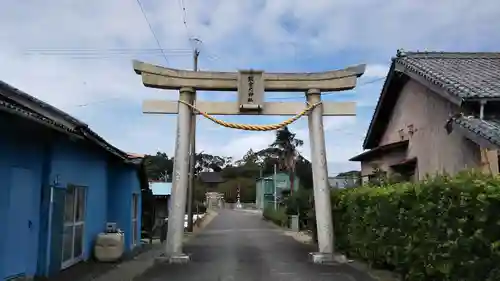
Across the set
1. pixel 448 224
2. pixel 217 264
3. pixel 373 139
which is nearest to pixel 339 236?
pixel 217 264

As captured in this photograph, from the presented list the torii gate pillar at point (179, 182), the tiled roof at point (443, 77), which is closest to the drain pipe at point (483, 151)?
the tiled roof at point (443, 77)

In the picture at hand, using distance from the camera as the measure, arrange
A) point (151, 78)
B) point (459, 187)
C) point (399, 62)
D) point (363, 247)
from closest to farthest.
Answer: point (459, 187) → point (363, 247) → point (151, 78) → point (399, 62)

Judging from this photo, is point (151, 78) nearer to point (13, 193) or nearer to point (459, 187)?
point (13, 193)

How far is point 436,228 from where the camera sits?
8.53 metres

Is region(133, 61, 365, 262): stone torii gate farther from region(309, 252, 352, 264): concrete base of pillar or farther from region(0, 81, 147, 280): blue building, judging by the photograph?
region(0, 81, 147, 280): blue building

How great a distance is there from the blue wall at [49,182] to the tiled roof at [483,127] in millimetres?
9350

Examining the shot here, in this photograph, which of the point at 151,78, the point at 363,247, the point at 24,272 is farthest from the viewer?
the point at 151,78

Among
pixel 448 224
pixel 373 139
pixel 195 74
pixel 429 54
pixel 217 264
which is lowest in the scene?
pixel 217 264

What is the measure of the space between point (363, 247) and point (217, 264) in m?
4.06

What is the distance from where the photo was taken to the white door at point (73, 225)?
12.6 meters

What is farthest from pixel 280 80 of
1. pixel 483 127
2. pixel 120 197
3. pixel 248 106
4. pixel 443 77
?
pixel 120 197

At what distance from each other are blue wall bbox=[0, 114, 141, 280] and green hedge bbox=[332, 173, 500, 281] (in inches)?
285

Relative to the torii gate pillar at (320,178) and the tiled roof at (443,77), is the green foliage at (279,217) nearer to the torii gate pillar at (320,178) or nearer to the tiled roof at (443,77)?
the tiled roof at (443,77)

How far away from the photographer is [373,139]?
21047mm
